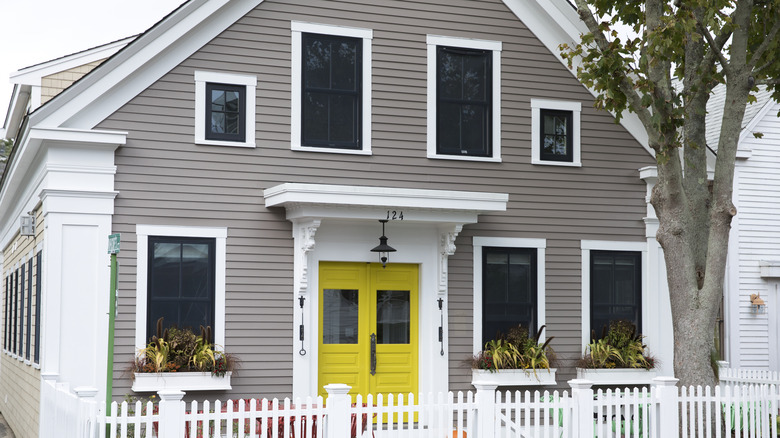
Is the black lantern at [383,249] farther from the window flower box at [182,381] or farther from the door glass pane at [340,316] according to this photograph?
the window flower box at [182,381]

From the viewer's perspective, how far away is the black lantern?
42.7 ft

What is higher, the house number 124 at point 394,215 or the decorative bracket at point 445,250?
the house number 124 at point 394,215

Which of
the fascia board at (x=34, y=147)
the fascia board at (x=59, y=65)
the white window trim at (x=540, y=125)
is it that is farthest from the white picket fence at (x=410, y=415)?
the fascia board at (x=59, y=65)

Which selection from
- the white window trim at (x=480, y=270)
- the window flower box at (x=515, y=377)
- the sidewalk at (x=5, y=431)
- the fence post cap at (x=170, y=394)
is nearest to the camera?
the fence post cap at (x=170, y=394)

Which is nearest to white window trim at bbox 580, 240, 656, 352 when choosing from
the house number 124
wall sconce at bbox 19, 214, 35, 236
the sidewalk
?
the house number 124

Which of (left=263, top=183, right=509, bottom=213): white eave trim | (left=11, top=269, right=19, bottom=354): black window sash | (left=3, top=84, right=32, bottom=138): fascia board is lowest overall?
(left=11, top=269, right=19, bottom=354): black window sash

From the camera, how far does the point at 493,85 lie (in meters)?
14.3

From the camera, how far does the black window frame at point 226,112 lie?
42.0ft

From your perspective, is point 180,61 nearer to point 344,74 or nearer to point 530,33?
point 344,74

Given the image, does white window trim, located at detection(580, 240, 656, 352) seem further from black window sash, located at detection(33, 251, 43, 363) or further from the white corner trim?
black window sash, located at detection(33, 251, 43, 363)

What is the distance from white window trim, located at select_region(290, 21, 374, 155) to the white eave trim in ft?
3.09

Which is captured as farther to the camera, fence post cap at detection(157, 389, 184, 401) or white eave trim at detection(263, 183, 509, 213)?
white eave trim at detection(263, 183, 509, 213)

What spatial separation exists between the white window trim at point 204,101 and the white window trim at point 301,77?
561mm

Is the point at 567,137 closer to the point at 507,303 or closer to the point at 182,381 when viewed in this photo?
the point at 507,303
